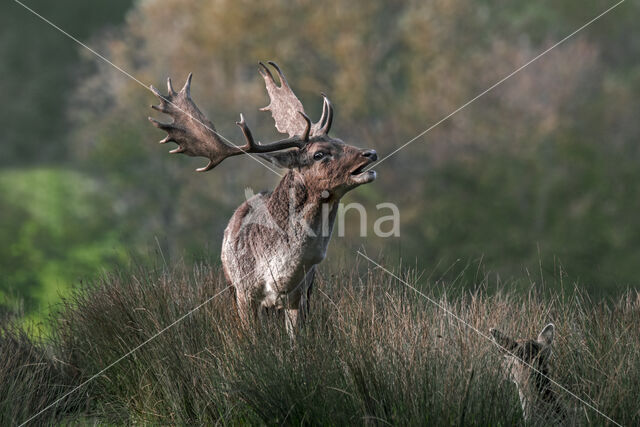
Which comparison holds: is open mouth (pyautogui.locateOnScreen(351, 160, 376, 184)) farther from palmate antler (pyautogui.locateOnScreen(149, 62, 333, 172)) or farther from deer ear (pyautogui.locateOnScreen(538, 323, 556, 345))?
deer ear (pyautogui.locateOnScreen(538, 323, 556, 345))

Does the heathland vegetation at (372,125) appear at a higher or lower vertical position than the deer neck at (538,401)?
higher

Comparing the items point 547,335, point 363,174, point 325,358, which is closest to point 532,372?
point 547,335

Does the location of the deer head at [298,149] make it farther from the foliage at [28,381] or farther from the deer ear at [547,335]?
the foliage at [28,381]

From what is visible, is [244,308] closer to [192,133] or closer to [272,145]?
[272,145]

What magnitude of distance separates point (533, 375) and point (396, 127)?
13793 millimetres

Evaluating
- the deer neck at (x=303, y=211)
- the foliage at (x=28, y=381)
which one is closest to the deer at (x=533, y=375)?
the deer neck at (x=303, y=211)

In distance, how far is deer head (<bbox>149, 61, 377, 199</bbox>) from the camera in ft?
17.2

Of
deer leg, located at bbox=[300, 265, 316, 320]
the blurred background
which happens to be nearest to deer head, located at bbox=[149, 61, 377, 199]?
deer leg, located at bbox=[300, 265, 316, 320]

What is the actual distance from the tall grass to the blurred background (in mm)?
8888

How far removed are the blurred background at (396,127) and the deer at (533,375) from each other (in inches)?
403

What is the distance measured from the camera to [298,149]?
5.46m

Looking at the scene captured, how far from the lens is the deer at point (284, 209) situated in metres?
5.28

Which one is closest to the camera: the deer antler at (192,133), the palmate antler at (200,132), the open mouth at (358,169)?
the open mouth at (358,169)

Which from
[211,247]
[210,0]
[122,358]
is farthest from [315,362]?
[210,0]
